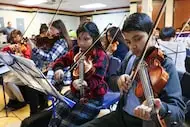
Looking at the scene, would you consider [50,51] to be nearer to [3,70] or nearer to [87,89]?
[3,70]

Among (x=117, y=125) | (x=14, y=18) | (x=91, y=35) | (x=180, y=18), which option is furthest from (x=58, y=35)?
(x=14, y=18)

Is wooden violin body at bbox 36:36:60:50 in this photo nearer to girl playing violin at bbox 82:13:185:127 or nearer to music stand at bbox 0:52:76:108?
music stand at bbox 0:52:76:108

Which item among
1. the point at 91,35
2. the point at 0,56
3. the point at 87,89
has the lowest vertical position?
the point at 87,89

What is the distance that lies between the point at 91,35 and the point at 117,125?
632 millimetres

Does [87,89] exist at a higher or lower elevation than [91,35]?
lower

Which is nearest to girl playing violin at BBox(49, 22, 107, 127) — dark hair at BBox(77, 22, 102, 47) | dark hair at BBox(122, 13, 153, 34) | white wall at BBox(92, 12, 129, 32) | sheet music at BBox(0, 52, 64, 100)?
dark hair at BBox(77, 22, 102, 47)

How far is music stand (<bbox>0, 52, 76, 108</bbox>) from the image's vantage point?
1.30m

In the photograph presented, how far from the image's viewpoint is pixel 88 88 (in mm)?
1493

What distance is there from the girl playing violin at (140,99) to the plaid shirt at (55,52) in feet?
4.08

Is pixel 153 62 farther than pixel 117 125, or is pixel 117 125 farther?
pixel 117 125

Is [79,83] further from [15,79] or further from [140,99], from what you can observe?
A: [15,79]

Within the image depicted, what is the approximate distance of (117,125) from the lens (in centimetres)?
123

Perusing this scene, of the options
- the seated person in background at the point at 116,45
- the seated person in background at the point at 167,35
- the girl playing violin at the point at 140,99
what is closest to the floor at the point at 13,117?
the seated person in background at the point at 116,45

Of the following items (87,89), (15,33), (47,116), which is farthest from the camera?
(15,33)
